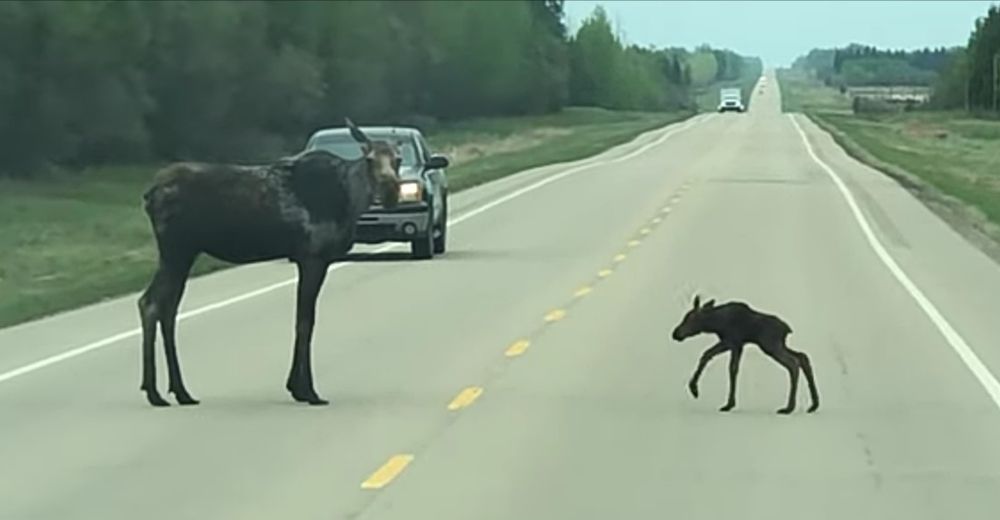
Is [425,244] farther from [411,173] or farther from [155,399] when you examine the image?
[155,399]

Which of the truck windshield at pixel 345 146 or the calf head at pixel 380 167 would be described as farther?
the truck windshield at pixel 345 146

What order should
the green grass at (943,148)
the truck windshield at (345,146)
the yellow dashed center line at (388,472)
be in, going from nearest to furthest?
the yellow dashed center line at (388,472)
the truck windshield at (345,146)
the green grass at (943,148)

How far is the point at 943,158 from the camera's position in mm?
77875

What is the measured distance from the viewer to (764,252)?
31.8m

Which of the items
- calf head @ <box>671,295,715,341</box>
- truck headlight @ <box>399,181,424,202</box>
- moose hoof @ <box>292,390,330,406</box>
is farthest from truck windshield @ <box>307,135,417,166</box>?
calf head @ <box>671,295,715,341</box>

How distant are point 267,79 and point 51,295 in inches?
2540

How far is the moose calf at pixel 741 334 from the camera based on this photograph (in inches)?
587

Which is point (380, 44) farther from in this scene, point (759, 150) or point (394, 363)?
point (394, 363)

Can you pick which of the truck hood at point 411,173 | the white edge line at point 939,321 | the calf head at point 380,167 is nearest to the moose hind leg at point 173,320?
the calf head at point 380,167

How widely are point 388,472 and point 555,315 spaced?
32.6 ft

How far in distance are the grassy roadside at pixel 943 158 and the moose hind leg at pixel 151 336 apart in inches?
731

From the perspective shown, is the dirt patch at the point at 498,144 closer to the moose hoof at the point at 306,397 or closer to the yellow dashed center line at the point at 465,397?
the yellow dashed center line at the point at 465,397

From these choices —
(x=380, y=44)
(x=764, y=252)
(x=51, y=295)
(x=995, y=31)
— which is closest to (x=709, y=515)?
(x=51, y=295)

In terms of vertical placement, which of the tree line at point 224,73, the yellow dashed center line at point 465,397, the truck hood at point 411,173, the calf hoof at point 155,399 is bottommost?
the tree line at point 224,73
